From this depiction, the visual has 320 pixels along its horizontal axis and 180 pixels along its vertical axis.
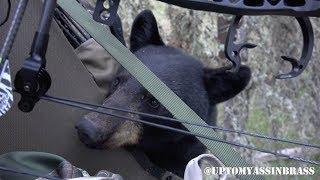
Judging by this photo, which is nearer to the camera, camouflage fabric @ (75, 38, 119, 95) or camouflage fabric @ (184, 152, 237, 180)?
camouflage fabric @ (184, 152, 237, 180)

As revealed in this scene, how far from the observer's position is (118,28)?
230 cm

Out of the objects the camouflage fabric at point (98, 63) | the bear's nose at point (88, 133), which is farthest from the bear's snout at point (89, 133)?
the camouflage fabric at point (98, 63)

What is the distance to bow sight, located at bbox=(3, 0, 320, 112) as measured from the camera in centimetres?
132

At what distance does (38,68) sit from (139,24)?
5.04 feet

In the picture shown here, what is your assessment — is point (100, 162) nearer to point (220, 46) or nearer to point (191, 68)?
point (191, 68)

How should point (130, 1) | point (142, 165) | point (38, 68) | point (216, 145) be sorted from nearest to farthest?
point (38, 68) → point (216, 145) → point (142, 165) → point (130, 1)

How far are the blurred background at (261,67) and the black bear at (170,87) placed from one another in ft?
6.16

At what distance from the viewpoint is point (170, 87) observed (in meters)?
2.66

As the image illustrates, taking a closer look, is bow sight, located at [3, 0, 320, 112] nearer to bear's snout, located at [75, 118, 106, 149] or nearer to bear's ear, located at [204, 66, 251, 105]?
bear's snout, located at [75, 118, 106, 149]

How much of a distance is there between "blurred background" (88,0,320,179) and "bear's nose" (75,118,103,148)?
2.44 meters

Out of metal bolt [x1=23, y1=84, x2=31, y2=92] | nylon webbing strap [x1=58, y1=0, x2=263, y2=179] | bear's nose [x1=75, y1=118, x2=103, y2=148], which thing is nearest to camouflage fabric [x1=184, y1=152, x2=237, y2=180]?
nylon webbing strap [x1=58, y1=0, x2=263, y2=179]

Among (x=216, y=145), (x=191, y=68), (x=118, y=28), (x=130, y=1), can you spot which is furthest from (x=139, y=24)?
(x=130, y=1)

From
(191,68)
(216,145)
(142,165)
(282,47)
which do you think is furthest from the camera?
(282,47)

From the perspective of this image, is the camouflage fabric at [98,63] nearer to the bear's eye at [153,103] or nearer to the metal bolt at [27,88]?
the bear's eye at [153,103]
